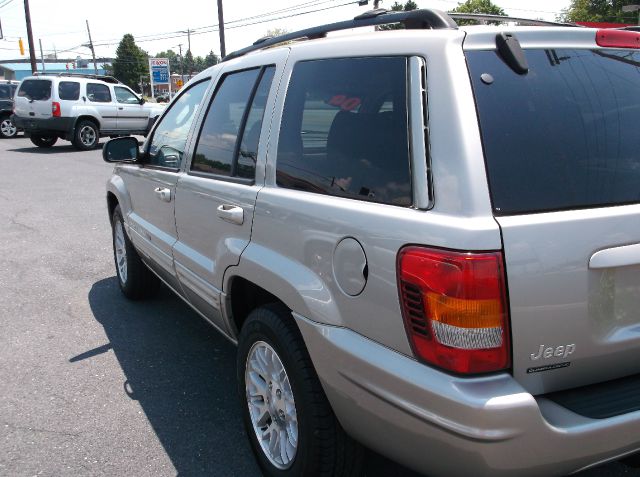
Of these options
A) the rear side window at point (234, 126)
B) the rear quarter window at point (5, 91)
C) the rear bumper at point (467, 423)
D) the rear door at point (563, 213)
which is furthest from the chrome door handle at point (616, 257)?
the rear quarter window at point (5, 91)

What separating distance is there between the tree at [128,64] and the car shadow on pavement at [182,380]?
325ft

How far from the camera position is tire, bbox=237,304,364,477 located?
226 centimetres

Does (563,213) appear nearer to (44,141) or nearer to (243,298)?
(243,298)

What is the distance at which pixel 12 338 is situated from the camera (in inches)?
171

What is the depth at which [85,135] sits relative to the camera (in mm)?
18016

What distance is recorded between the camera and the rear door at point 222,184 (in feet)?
9.07

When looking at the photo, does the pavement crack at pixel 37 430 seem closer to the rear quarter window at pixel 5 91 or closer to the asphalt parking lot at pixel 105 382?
the asphalt parking lot at pixel 105 382

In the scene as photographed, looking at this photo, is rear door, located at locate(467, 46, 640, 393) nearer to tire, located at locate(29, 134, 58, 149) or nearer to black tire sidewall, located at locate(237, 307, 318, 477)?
black tire sidewall, located at locate(237, 307, 318, 477)

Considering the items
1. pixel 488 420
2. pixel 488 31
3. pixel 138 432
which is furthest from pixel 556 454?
pixel 138 432

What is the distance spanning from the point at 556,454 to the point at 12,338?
154 inches

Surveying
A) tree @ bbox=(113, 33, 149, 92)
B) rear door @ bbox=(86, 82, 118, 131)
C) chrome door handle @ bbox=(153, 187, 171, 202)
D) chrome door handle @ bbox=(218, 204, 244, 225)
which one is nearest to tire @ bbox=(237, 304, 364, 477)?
chrome door handle @ bbox=(218, 204, 244, 225)

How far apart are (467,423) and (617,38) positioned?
1.51m

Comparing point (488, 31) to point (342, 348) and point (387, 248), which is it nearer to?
point (387, 248)

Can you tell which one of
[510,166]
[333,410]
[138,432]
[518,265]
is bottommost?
[138,432]
